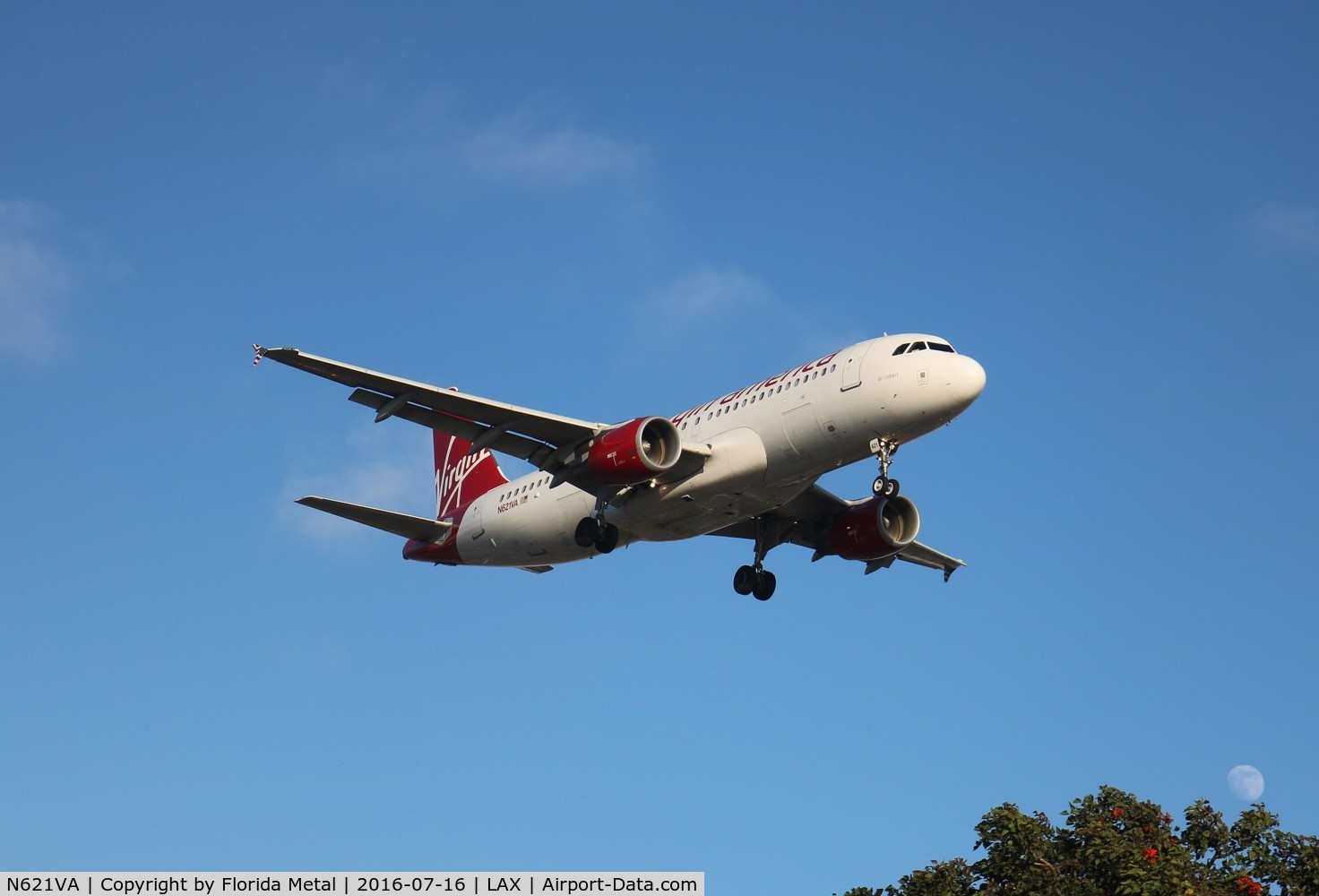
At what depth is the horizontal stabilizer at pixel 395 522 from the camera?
140 feet

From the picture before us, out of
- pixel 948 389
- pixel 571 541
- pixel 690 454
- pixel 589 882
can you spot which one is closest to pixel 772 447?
pixel 690 454

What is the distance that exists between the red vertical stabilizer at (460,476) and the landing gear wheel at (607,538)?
612 centimetres

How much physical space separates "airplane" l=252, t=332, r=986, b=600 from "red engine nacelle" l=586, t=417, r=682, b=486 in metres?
0.04

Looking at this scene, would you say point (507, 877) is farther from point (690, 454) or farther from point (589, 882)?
point (690, 454)

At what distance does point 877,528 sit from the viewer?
42500mm

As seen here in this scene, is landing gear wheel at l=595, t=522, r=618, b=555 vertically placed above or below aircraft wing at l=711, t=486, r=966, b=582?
below

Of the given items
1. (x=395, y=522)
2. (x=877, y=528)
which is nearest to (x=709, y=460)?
(x=877, y=528)

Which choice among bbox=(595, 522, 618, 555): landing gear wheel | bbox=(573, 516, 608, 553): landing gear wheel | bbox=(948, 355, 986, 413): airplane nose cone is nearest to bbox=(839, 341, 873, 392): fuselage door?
bbox=(948, 355, 986, 413): airplane nose cone

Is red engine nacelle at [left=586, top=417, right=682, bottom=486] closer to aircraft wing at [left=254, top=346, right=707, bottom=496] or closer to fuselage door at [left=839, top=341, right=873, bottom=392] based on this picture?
aircraft wing at [left=254, top=346, right=707, bottom=496]

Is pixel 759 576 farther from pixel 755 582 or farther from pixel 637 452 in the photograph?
pixel 637 452

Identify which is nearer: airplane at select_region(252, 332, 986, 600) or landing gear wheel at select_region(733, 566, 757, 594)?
airplane at select_region(252, 332, 986, 600)

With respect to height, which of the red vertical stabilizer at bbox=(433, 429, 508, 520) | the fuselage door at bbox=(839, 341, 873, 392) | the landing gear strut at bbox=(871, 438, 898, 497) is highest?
the red vertical stabilizer at bbox=(433, 429, 508, 520)

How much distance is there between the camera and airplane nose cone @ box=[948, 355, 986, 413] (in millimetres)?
34062

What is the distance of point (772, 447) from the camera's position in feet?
117
